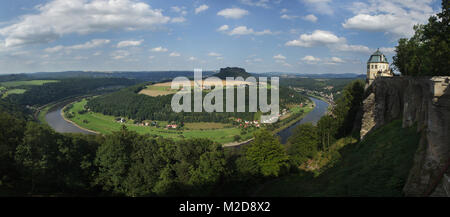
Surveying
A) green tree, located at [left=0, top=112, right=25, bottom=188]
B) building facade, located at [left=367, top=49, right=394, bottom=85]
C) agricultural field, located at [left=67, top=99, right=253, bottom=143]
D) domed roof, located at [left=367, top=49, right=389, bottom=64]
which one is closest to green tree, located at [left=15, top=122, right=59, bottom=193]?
green tree, located at [left=0, top=112, right=25, bottom=188]

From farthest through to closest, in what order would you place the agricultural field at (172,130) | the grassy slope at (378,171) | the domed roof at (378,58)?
the agricultural field at (172,130)
the domed roof at (378,58)
the grassy slope at (378,171)

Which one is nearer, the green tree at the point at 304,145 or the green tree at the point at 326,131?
the green tree at the point at 304,145

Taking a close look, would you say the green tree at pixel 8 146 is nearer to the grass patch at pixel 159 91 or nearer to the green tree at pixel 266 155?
the green tree at pixel 266 155

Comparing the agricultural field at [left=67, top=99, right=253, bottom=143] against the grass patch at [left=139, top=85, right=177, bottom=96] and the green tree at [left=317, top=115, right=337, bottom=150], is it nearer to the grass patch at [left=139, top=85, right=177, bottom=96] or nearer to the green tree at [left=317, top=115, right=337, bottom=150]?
the grass patch at [left=139, top=85, right=177, bottom=96]

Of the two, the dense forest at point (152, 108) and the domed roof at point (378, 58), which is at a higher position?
the domed roof at point (378, 58)

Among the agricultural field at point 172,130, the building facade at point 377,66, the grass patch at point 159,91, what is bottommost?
the agricultural field at point 172,130

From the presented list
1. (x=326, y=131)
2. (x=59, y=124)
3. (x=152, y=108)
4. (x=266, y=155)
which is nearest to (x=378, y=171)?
(x=266, y=155)

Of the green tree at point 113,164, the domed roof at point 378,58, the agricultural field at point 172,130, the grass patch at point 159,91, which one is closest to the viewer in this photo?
the green tree at point 113,164

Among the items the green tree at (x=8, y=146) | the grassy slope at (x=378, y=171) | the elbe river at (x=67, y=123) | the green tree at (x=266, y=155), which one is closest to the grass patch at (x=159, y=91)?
the elbe river at (x=67, y=123)
